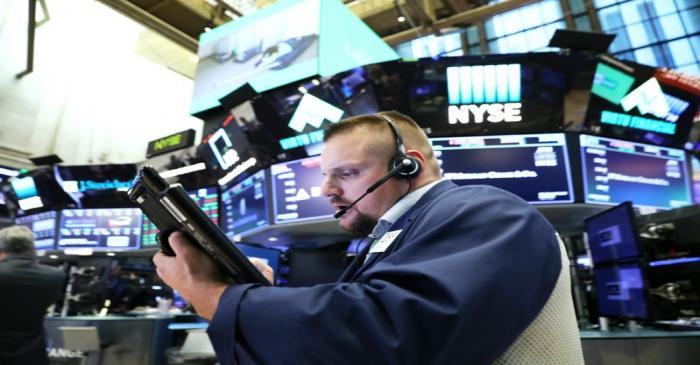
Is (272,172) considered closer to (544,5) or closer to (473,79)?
(473,79)

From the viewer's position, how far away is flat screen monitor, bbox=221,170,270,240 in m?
4.21

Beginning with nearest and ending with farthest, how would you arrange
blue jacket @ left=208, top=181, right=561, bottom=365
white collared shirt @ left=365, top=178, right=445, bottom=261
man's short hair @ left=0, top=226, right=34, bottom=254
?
1. blue jacket @ left=208, top=181, right=561, bottom=365
2. white collared shirt @ left=365, top=178, right=445, bottom=261
3. man's short hair @ left=0, top=226, right=34, bottom=254

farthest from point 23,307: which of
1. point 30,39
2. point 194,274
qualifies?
point 30,39

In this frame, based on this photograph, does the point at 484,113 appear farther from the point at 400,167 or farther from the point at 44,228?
the point at 44,228

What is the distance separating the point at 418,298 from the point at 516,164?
10.5 feet

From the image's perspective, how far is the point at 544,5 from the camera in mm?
12031

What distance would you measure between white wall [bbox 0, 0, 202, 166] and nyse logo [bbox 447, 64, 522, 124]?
22.0 ft

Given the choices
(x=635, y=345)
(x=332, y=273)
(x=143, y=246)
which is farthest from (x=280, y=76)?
(x=635, y=345)

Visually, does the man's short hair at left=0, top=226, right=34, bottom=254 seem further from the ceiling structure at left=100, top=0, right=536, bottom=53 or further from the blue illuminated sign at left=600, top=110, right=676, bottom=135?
the blue illuminated sign at left=600, top=110, right=676, bottom=135

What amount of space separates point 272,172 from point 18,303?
2.16 m

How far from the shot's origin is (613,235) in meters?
2.52

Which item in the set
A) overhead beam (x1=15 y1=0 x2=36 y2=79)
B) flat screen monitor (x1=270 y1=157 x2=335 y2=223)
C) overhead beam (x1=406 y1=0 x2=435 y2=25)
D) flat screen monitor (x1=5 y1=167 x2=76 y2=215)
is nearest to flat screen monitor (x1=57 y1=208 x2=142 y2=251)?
flat screen monitor (x1=5 y1=167 x2=76 y2=215)

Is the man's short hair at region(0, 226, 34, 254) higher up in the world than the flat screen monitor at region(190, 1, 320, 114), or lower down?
lower down

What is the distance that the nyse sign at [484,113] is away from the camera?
354 centimetres
